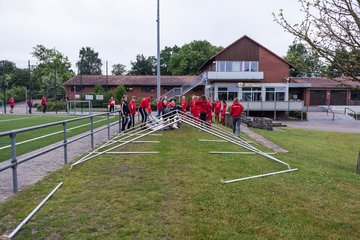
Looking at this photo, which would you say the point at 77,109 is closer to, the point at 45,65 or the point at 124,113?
the point at 124,113

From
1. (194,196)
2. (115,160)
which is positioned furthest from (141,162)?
(194,196)

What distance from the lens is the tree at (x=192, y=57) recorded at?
238 ft

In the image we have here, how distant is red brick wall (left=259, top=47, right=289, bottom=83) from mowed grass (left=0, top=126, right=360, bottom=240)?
4013 centimetres

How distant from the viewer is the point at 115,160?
8445 mm

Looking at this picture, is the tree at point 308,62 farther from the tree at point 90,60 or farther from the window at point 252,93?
the tree at point 90,60

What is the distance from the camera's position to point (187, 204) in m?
5.03

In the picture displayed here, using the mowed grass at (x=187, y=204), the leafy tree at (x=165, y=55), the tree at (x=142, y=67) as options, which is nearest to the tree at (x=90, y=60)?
the tree at (x=142, y=67)

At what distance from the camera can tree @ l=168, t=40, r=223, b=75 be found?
72625 millimetres

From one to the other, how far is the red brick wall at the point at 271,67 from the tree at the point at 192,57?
2646cm

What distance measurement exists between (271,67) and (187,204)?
44.2m

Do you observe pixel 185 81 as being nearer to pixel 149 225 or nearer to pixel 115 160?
pixel 115 160

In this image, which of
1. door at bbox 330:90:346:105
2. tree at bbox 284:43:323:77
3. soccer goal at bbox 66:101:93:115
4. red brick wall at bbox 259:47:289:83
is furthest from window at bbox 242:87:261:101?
tree at bbox 284:43:323:77

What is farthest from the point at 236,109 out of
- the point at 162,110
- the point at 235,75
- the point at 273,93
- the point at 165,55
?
the point at 165,55

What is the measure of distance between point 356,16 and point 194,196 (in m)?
4.14
